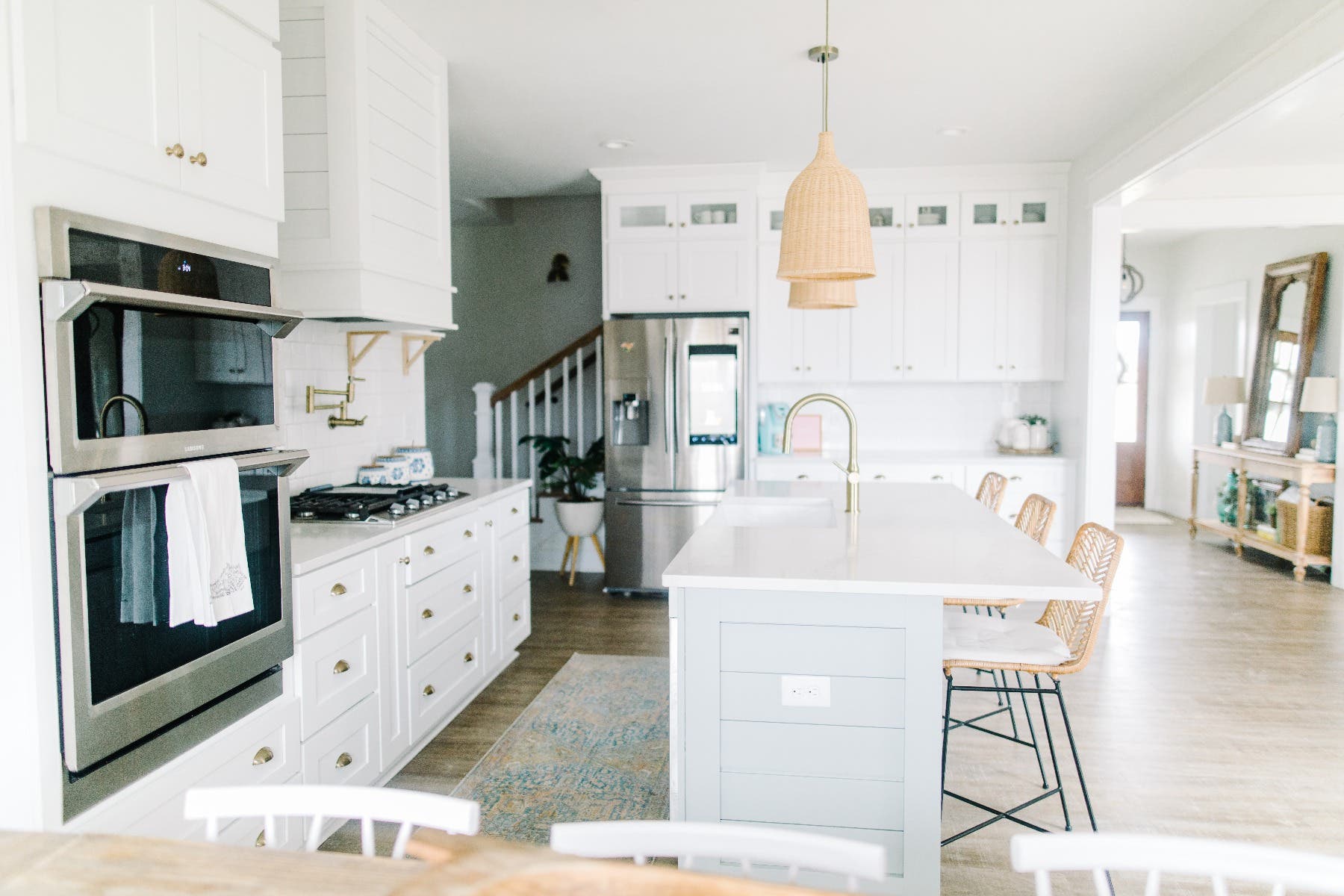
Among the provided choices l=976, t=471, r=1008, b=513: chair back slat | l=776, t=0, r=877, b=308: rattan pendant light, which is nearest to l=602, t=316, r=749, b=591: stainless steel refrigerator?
l=976, t=471, r=1008, b=513: chair back slat

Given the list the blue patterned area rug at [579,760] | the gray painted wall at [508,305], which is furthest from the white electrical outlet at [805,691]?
the gray painted wall at [508,305]

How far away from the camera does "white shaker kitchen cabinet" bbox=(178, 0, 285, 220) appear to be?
1925 millimetres

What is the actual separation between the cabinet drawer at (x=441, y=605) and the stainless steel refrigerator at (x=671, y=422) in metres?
1.92

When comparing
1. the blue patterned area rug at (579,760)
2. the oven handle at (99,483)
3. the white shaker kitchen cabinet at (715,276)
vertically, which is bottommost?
the blue patterned area rug at (579,760)

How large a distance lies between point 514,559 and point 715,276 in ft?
7.83

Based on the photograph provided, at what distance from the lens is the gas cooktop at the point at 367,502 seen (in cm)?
293

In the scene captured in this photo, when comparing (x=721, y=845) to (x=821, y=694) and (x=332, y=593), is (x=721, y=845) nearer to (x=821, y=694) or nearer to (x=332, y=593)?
(x=821, y=694)

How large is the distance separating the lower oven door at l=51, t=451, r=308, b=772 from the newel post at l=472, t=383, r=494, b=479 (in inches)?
160

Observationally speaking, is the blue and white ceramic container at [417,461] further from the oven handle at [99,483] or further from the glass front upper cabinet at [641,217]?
the glass front upper cabinet at [641,217]

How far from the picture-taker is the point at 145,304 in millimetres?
1739

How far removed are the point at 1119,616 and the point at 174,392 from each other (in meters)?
4.96

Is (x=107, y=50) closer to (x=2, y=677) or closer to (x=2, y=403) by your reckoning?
(x=2, y=403)

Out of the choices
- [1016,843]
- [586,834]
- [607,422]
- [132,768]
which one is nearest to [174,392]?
[132,768]

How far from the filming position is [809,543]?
2.49 m
